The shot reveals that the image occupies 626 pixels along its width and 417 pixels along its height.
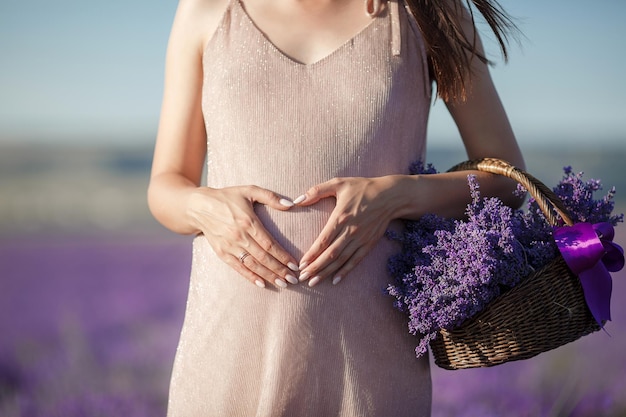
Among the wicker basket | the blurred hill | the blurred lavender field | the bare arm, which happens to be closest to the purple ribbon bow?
the wicker basket

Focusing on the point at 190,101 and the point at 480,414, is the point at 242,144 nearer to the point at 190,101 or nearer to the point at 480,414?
the point at 190,101

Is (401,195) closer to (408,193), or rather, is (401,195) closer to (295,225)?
(408,193)

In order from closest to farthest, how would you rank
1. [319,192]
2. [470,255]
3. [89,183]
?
1. [470,255]
2. [319,192]
3. [89,183]

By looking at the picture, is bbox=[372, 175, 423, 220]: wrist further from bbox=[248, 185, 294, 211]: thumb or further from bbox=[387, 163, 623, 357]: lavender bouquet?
bbox=[248, 185, 294, 211]: thumb

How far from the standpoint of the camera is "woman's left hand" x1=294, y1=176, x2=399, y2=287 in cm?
167

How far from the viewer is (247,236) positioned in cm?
168

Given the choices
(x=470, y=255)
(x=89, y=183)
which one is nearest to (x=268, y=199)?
(x=470, y=255)

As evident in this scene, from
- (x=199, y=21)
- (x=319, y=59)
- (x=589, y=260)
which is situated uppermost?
(x=199, y=21)

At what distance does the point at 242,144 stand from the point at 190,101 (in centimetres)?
20

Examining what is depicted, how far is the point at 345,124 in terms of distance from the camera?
5.74ft

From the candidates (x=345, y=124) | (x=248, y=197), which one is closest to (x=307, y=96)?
(x=345, y=124)

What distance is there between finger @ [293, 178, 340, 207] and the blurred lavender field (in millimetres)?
2342

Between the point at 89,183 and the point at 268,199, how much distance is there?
16.4 feet

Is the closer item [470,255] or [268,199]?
[470,255]
